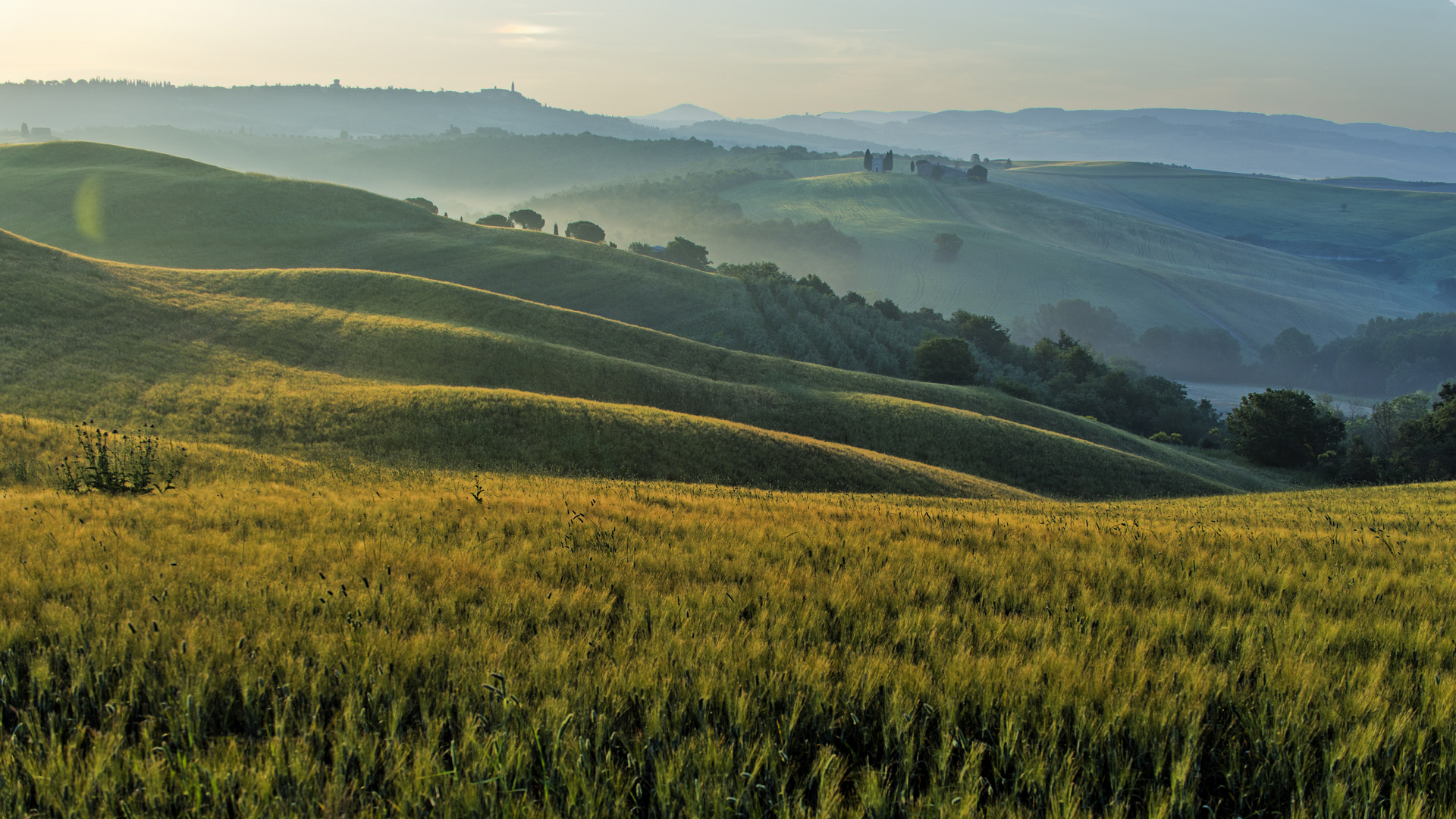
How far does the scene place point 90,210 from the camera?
78.5 m

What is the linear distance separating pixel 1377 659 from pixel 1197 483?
43.3 metres

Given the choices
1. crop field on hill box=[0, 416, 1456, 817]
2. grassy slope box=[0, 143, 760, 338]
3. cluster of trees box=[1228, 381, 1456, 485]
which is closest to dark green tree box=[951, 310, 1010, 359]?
grassy slope box=[0, 143, 760, 338]

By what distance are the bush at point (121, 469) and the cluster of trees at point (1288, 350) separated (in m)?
182

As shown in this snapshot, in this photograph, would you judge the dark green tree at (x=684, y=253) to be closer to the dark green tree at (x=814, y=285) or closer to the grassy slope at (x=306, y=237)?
the dark green tree at (x=814, y=285)

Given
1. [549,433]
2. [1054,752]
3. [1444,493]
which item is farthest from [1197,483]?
[1054,752]

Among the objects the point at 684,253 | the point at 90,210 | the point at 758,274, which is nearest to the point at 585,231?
the point at 684,253

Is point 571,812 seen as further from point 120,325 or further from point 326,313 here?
point 326,313

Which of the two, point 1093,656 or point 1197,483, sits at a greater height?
point 1093,656

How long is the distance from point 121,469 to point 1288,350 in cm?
22242

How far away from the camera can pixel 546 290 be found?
264ft

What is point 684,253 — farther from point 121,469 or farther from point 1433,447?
point 121,469

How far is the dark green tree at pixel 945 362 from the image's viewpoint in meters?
76.8

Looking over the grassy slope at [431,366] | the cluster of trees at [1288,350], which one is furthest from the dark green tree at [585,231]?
the cluster of trees at [1288,350]

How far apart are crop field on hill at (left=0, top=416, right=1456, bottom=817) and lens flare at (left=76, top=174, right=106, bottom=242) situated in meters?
95.0
